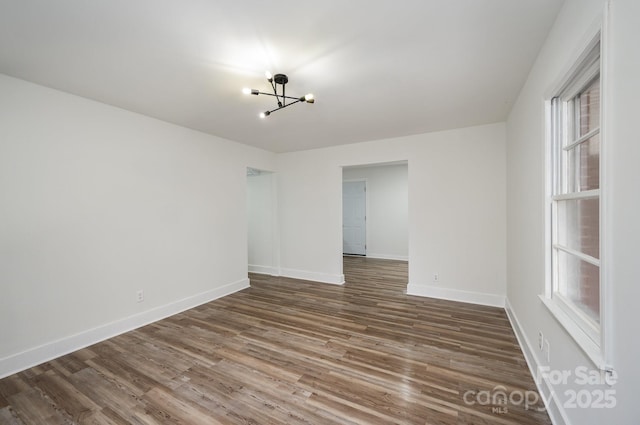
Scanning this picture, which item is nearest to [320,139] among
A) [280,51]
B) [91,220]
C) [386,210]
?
[280,51]

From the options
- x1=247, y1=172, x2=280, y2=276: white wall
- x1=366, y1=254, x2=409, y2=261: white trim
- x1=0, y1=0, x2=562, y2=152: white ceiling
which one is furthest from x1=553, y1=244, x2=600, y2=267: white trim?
x1=366, y1=254, x2=409, y2=261: white trim

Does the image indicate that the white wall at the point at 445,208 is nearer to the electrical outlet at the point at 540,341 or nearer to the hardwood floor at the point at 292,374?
the hardwood floor at the point at 292,374

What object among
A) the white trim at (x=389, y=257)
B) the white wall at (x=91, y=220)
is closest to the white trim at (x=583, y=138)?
the white wall at (x=91, y=220)

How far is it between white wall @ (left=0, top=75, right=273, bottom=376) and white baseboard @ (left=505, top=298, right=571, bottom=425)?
3867 mm

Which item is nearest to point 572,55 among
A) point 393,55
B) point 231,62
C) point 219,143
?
point 393,55

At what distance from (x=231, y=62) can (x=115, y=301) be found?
282 centimetres

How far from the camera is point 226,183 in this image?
13.9 ft

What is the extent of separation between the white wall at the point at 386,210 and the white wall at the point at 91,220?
4.37m

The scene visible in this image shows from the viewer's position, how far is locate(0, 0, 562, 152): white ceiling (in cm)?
151

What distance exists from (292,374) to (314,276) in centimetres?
287

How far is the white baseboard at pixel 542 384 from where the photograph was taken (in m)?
1.51

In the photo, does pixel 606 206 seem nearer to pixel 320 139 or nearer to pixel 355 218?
pixel 320 139

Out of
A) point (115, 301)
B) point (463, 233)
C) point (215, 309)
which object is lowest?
point (215, 309)

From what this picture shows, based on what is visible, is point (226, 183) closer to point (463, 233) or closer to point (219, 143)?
point (219, 143)
